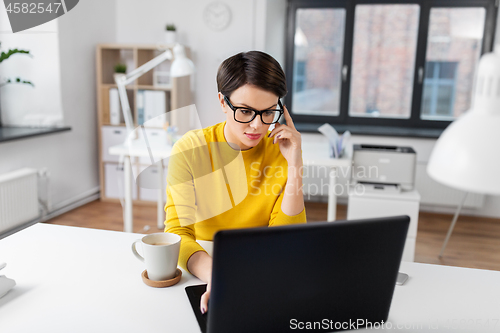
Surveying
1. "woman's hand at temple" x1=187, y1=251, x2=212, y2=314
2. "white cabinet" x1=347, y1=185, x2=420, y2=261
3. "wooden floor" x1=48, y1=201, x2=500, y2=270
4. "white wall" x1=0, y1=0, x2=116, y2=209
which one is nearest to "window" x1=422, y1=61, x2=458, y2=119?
"wooden floor" x1=48, y1=201, x2=500, y2=270

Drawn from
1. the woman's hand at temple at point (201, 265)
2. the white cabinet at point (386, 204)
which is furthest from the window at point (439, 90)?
the woman's hand at temple at point (201, 265)

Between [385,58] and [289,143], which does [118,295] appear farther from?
[385,58]

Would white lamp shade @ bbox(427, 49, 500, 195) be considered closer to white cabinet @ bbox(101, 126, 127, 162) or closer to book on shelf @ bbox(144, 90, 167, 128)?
book on shelf @ bbox(144, 90, 167, 128)

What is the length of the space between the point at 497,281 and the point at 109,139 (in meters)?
3.57

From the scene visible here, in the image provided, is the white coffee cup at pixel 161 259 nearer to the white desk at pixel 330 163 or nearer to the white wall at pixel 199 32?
the white desk at pixel 330 163

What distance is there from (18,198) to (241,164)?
7.77ft

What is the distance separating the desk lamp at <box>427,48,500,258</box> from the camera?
0.44m

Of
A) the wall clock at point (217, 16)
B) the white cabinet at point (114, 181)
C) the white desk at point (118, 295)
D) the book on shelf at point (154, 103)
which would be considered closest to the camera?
the white desk at point (118, 295)

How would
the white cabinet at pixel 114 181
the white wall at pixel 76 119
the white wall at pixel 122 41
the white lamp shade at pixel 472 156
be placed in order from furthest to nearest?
the white cabinet at pixel 114 181
the white wall at pixel 122 41
the white wall at pixel 76 119
the white lamp shade at pixel 472 156

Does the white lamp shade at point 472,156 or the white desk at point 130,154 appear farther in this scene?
the white desk at point 130,154

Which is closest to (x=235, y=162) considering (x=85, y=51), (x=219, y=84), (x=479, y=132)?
(x=219, y=84)

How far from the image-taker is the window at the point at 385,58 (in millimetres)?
3981

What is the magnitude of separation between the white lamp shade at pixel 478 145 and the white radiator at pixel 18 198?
10.1 ft

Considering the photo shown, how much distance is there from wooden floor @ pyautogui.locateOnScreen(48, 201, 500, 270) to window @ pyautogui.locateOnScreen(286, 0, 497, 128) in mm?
1002
